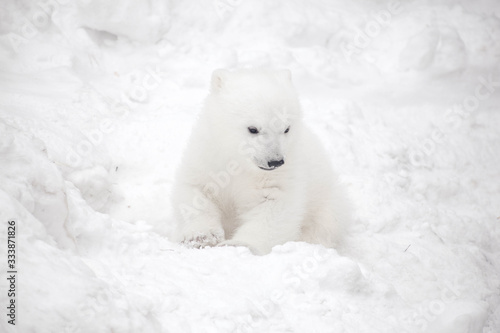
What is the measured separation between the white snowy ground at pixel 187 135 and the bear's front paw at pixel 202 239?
0.36 metres

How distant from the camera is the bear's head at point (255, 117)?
337 cm

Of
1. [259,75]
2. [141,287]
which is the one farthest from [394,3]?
[141,287]

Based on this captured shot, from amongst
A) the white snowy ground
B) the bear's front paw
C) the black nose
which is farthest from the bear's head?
the white snowy ground

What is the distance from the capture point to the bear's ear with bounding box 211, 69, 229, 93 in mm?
3756

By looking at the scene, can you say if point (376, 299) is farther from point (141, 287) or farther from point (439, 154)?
point (439, 154)

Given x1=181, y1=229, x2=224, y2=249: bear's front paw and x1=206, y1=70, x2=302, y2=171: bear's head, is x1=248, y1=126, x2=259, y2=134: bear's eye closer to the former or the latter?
x1=206, y1=70, x2=302, y2=171: bear's head

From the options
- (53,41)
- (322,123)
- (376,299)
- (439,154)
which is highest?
(53,41)

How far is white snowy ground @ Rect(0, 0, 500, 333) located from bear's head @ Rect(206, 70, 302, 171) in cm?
77

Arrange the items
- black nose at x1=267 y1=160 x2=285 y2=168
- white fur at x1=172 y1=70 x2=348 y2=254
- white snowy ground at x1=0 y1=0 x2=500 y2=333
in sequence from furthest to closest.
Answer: white fur at x1=172 y1=70 x2=348 y2=254
black nose at x1=267 y1=160 x2=285 y2=168
white snowy ground at x1=0 y1=0 x2=500 y2=333

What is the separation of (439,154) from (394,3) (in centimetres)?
300

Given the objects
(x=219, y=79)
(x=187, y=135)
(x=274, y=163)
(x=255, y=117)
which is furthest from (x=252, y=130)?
(x=187, y=135)

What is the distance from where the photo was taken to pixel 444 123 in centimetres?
622

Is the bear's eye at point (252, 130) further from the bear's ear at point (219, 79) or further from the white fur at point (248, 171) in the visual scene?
the bear's ear at point (219, 79)

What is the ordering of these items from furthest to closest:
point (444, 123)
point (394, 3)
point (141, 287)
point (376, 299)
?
1. point (394, 3)
2. point (444, 123)
3. point (376, 299)
4. point (141, 287)
